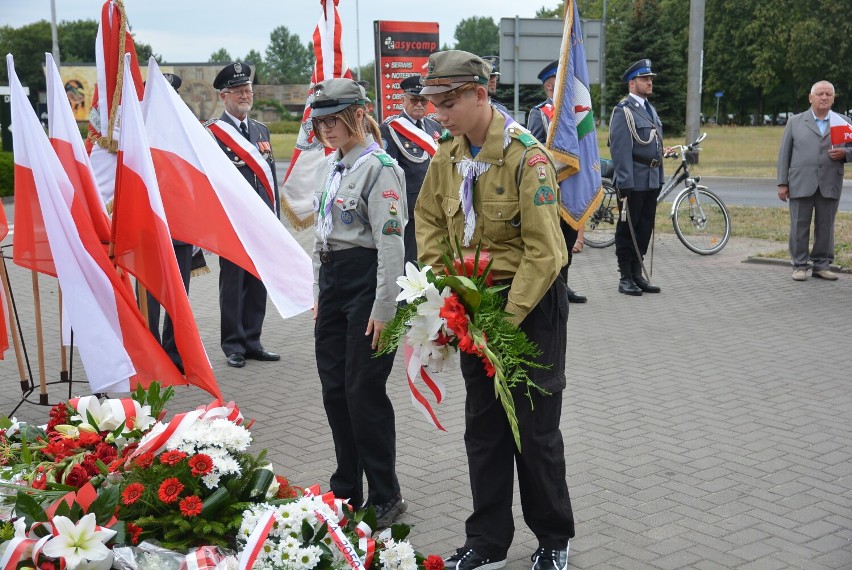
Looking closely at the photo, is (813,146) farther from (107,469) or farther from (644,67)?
(107,469)

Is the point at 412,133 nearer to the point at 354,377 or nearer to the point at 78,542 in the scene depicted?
the point at 354,377

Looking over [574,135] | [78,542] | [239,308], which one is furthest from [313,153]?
[78,542]

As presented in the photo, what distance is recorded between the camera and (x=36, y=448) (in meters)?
3.88

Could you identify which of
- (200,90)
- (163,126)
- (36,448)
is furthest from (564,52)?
(200,90)

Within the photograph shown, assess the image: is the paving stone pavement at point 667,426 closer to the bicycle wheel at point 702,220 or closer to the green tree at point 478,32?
the bicycle wheel at point 702,220

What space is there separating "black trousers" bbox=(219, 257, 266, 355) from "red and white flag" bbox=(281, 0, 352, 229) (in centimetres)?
77

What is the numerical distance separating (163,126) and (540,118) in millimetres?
4440

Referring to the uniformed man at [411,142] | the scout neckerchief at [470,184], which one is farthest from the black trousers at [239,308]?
→ the scout neckerchief at [470,184]

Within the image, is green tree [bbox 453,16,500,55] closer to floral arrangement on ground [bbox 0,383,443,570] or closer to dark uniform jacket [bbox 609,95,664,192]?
dark uniform jacket [bbox 609,95,664,192]

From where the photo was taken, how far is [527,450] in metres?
4.15

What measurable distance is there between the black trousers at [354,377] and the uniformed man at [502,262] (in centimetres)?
52

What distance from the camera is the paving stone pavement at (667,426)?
15.2ft

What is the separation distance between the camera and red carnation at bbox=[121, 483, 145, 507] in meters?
3.35

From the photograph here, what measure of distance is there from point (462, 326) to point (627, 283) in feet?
24.3
